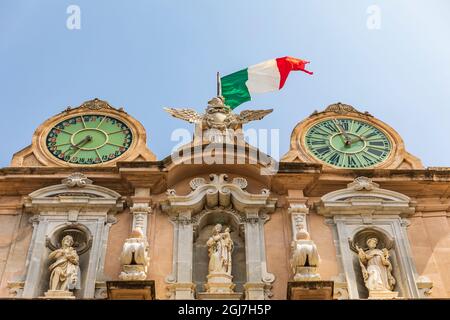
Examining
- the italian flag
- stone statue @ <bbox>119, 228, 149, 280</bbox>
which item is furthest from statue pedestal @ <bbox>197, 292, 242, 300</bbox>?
the italian flag

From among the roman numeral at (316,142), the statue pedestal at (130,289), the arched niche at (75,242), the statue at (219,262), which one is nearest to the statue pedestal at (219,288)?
the statue at (219,262)

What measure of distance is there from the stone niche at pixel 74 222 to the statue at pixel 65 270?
199 millimetres

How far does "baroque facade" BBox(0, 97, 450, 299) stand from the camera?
607 inches

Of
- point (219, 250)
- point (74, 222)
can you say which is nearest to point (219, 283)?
point (219, 250)

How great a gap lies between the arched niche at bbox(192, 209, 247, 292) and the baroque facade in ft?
0.08

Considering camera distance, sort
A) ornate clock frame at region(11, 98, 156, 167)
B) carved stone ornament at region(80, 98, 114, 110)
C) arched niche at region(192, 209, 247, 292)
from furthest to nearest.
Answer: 1. carved stone ornament at region(80, 98, 114, 110)
2. ornate clock frame at region(11, 98, 156, 167)
3. arched niche at region(192, 209, 247, 292)

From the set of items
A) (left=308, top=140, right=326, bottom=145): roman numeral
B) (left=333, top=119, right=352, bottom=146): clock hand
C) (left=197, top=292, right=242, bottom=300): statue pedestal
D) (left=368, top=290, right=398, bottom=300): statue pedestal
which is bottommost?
(left=368, top=290, right=398, bottom=300): statue pedestal

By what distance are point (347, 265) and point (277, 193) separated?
229 centimetres

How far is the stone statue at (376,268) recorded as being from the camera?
15.3 metres

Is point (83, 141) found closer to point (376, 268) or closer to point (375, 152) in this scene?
point (375, 152)

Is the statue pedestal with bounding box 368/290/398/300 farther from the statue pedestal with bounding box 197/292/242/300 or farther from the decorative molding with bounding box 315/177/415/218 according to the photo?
the statue pedestal with bounding box 197/292/242/300
